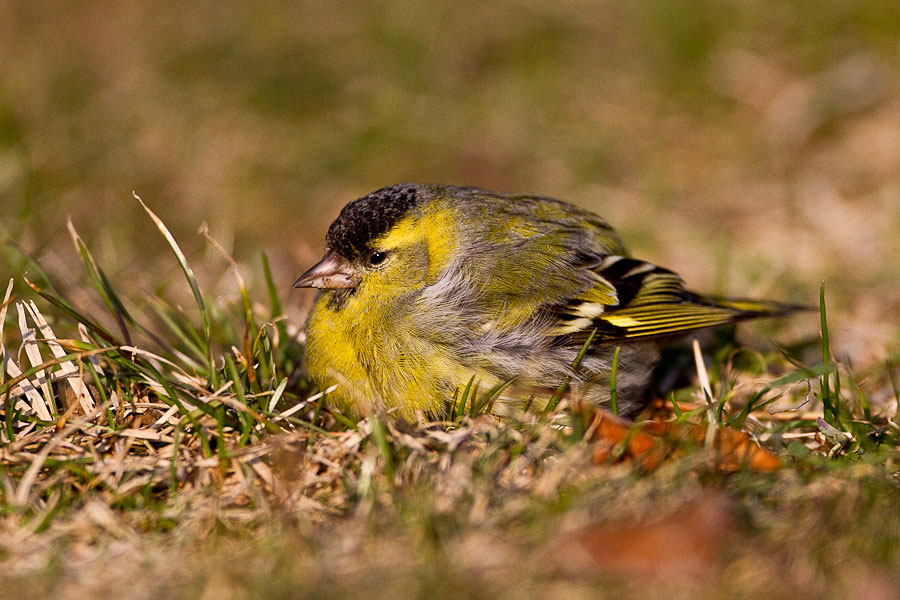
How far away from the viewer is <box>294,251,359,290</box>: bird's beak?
348 cm

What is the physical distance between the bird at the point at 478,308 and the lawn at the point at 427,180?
19 centimetres

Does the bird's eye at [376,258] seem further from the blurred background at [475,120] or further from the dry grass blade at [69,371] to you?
the blurred background at [475,120]

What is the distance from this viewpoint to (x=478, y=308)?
339cm

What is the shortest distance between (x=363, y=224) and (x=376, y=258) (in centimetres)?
15

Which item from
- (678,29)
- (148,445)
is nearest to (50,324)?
(148,445)

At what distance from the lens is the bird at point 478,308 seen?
322 centimetres

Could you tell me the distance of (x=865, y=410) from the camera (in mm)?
3131

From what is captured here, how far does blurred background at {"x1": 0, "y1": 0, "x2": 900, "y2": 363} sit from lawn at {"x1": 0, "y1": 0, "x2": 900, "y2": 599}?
0.08 ft

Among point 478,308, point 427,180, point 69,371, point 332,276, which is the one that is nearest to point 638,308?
point 478,308

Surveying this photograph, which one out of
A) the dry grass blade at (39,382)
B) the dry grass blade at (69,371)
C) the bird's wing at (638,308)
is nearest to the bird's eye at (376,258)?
the bird's wing at (638,308)

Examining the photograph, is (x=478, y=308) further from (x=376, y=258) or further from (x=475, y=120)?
(x=475, y=120)

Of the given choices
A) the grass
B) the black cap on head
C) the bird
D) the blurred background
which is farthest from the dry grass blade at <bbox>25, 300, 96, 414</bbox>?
the blurred background

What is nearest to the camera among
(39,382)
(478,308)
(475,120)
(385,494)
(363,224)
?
(385,494)

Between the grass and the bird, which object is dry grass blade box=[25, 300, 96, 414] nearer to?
the grass
